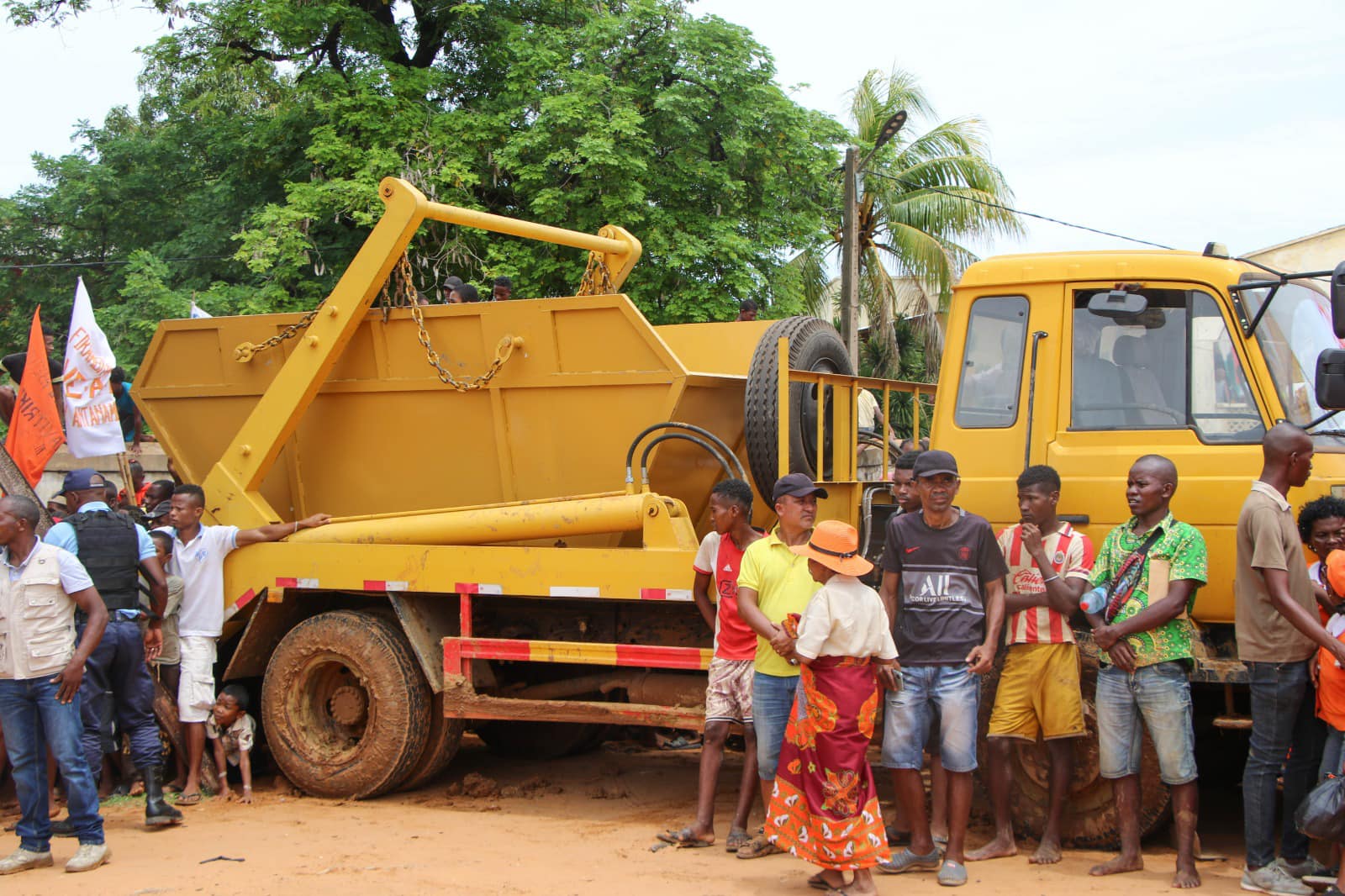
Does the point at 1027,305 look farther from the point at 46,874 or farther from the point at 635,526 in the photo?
the point at 46,874

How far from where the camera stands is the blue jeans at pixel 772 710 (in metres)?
5.29

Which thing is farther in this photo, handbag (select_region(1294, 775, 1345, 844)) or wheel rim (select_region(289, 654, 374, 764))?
wheel rim (select_region(289, 654, 374, 764))

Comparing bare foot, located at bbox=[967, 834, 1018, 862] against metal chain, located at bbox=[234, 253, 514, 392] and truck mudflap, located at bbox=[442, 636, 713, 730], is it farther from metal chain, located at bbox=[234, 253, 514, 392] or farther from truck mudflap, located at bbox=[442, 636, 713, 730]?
metal chain, located at bbox=[234, 253, 514, 392]

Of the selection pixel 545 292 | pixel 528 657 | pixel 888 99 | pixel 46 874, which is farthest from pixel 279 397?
pixel 888 99

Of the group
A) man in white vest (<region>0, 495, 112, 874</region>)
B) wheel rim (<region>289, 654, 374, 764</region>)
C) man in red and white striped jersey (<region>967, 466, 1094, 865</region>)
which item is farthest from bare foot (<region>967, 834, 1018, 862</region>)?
man in white vest (<region>0, 495, 112, 874</region>)

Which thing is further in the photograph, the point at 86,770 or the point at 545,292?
the point at 545,292

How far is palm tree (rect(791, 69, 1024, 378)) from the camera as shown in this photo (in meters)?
21.7

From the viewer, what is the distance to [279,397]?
712 centimetres

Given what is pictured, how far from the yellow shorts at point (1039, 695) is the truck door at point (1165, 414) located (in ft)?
1.84

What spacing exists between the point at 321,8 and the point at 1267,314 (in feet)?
49.3

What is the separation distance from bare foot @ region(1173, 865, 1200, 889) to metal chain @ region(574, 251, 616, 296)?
14.9ft

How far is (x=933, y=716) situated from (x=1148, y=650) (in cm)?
92

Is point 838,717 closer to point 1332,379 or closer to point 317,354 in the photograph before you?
point 1332,379

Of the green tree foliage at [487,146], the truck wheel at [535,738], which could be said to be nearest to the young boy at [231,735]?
the truck wheel at [535,738]
